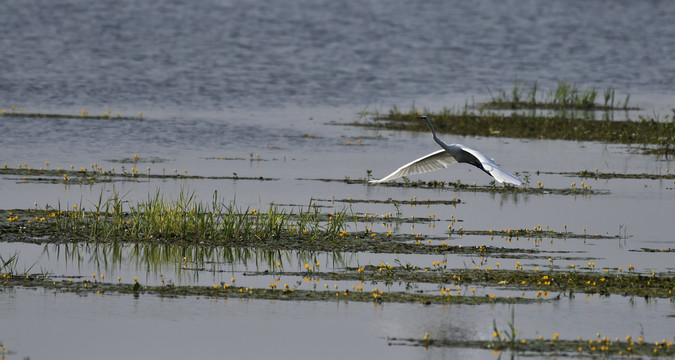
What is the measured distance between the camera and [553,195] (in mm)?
23312

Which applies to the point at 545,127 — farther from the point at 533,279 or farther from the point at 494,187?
the point at 533,279

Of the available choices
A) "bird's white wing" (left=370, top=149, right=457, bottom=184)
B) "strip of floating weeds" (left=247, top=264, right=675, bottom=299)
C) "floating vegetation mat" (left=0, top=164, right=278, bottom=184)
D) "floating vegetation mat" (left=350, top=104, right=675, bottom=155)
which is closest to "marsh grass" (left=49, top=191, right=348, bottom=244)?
"strip of floating weeds" (left=247, top=264, right=675, bottom=299)

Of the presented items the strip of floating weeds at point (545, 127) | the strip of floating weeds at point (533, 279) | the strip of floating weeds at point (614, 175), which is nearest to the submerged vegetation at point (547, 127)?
the strip of floating weeds at point (545, 127)

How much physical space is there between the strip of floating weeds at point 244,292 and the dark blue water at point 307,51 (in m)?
25.0

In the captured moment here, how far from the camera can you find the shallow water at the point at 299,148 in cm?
1309

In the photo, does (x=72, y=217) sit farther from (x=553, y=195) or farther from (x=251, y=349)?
(x=553, y=195)

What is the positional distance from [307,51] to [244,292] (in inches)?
1930

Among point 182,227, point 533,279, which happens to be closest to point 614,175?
point 533,279

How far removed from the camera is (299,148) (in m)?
31.4

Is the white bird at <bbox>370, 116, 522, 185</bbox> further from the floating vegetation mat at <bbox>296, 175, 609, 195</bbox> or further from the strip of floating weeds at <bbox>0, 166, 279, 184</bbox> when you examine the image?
the strip of floating weeds at <bbox>0, 166, 279, 184</bbox>

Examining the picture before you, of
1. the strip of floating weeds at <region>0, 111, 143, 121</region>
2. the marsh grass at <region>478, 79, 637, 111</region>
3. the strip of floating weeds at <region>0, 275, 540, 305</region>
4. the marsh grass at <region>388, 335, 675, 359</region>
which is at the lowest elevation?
the marsh grass at <region>388, 335, 675, 359</region>

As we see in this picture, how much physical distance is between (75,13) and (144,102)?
37.3m

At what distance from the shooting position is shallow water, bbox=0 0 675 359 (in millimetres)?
13086

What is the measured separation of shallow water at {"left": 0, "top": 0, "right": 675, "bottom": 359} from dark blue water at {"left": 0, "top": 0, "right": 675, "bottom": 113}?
21cm
